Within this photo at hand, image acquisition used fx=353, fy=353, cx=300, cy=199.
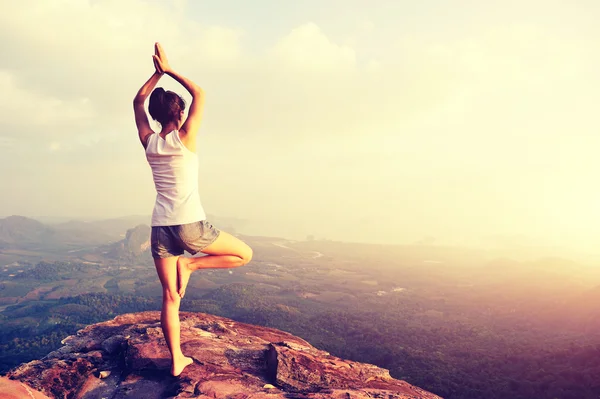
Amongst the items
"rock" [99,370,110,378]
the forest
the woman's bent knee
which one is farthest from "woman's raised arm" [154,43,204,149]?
the forest

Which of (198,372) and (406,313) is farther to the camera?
(406,313)

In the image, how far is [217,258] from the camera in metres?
4.81

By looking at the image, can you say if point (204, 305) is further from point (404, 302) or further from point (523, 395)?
point (523, 395)

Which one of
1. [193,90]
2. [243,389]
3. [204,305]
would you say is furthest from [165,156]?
Answer: [204,305]

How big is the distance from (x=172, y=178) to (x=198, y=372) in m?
3.50

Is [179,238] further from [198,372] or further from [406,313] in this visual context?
[406,313]

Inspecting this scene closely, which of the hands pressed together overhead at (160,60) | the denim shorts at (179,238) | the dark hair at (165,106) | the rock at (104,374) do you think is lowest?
the rock at (104,374)

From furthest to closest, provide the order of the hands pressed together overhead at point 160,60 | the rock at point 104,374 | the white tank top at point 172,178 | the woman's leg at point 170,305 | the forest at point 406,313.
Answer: the forest at point 406,313 → the rock at point 104,374 → the woman's leg at point 170,305 → the hands pressed together overhead at point 160,60 → the white tank top at point 172,178

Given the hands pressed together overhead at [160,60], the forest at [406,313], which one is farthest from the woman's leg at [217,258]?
the forest at [406,313]

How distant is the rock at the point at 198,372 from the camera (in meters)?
5.46

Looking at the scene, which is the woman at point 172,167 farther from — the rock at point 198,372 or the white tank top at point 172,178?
the rock at point 198,372

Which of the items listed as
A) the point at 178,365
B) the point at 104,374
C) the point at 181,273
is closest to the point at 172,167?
the point at 181,273

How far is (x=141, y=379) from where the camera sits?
5.69 metres

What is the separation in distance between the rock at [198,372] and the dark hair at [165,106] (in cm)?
389
